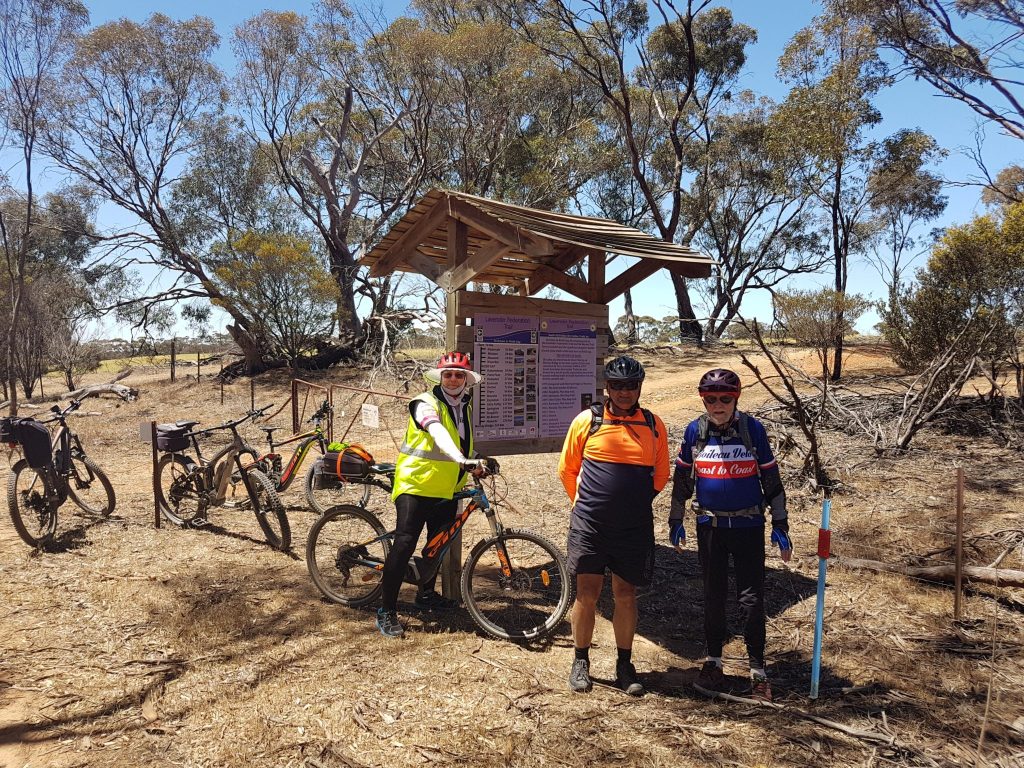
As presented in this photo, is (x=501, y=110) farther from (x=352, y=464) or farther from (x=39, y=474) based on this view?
(x=39, y=474)

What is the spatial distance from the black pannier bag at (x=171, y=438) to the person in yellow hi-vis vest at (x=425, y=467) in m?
3.30

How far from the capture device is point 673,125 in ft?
68.1

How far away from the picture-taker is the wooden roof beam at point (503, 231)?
418 cm

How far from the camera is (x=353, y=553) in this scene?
448 centimetres

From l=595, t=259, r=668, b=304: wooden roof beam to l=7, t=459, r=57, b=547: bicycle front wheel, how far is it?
524 cm

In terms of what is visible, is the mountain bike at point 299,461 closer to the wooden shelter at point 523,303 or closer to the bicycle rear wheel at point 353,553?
the bicycle rear wheel at point 353,553

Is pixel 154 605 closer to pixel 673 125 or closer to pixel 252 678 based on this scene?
pixel 252 678

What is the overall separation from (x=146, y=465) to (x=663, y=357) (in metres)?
15.9

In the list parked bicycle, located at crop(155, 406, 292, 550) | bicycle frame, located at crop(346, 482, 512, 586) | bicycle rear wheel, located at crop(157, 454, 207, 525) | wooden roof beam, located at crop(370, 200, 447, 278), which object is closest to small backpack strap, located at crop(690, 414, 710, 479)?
bicycle frame, located at crop(346, 482, 512, 586)

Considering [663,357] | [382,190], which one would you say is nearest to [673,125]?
[663,357]

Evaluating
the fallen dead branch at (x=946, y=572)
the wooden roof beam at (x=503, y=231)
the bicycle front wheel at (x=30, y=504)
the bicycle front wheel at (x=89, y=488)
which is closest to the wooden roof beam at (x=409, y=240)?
the wooden roof beam at (x=503, y=231)

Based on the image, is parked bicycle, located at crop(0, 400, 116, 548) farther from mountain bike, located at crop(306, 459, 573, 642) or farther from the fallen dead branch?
the fallen dead branch

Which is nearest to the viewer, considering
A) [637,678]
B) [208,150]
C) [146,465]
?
[637,678]

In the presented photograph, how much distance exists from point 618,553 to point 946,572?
2713 millimetres
